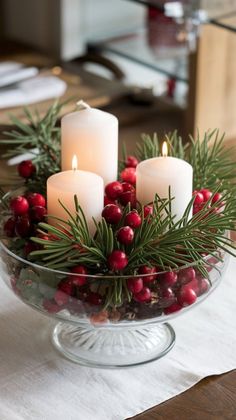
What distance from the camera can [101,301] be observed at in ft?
3.02

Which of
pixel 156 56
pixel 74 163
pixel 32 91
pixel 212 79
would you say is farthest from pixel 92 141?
pixel 156 56

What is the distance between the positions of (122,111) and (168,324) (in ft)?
4.12

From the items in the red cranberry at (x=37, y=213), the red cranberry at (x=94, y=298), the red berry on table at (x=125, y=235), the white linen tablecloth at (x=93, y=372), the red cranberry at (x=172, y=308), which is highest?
the red berry on table at (x=125, y=235)

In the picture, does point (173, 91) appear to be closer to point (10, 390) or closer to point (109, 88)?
point (109, 88)

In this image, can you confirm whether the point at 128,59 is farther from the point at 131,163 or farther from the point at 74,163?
the point at 74,163

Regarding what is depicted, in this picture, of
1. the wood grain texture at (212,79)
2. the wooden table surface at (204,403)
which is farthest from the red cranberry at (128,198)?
the wood grain texture at (212,79)

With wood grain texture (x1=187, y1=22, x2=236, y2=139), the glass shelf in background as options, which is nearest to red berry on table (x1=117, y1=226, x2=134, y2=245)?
wood grain texture (x1=187, y1=22, x2=236, y2=139)

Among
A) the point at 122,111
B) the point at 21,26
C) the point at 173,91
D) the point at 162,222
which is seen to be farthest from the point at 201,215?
the point at 21,26

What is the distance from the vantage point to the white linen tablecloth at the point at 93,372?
0.94 m

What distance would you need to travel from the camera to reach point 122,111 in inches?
89.7

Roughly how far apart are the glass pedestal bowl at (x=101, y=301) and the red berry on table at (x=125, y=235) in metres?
0.04

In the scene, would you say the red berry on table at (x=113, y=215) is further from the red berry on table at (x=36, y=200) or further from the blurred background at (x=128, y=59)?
the blurred background at (x=128, y=59)

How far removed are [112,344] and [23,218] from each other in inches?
7.0

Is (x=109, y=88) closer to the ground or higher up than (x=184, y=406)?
closer to the ground
